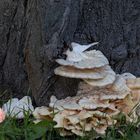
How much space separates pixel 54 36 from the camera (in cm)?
321

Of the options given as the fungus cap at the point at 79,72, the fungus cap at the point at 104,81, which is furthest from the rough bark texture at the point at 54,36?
the fungus cap at the point at 104,81

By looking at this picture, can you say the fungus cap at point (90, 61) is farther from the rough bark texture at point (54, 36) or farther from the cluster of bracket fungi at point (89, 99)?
the rough bark texture at point (54, 36)

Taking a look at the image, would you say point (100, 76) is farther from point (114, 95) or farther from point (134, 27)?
point (134, 27)

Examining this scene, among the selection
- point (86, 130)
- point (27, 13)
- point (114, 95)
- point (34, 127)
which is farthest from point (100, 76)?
point (27, 13)

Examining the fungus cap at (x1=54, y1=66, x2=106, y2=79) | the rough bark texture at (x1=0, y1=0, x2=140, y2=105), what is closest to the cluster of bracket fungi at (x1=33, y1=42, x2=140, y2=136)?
the fungus cap at (x1=54, y1=66, x2=106, y2=79)

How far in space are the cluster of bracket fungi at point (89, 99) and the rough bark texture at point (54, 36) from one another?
14cm

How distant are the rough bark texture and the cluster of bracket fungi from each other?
5.3 inches

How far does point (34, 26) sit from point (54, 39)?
0.22 metres

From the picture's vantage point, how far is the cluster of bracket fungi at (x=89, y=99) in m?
3.06

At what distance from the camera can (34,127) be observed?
3.14 meters

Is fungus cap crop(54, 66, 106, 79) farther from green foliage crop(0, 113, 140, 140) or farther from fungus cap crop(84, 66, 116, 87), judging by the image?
green foliage crop(0, 113, 140, 140)

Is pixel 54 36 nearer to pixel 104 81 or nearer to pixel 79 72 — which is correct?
pixel 79 72

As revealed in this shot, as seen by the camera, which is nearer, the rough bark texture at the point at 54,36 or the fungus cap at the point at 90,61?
the fungus cap at the point at 90,61

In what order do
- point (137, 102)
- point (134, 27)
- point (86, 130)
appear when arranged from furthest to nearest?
point (134, 27)
point (137, 102)
point (86, 130)
